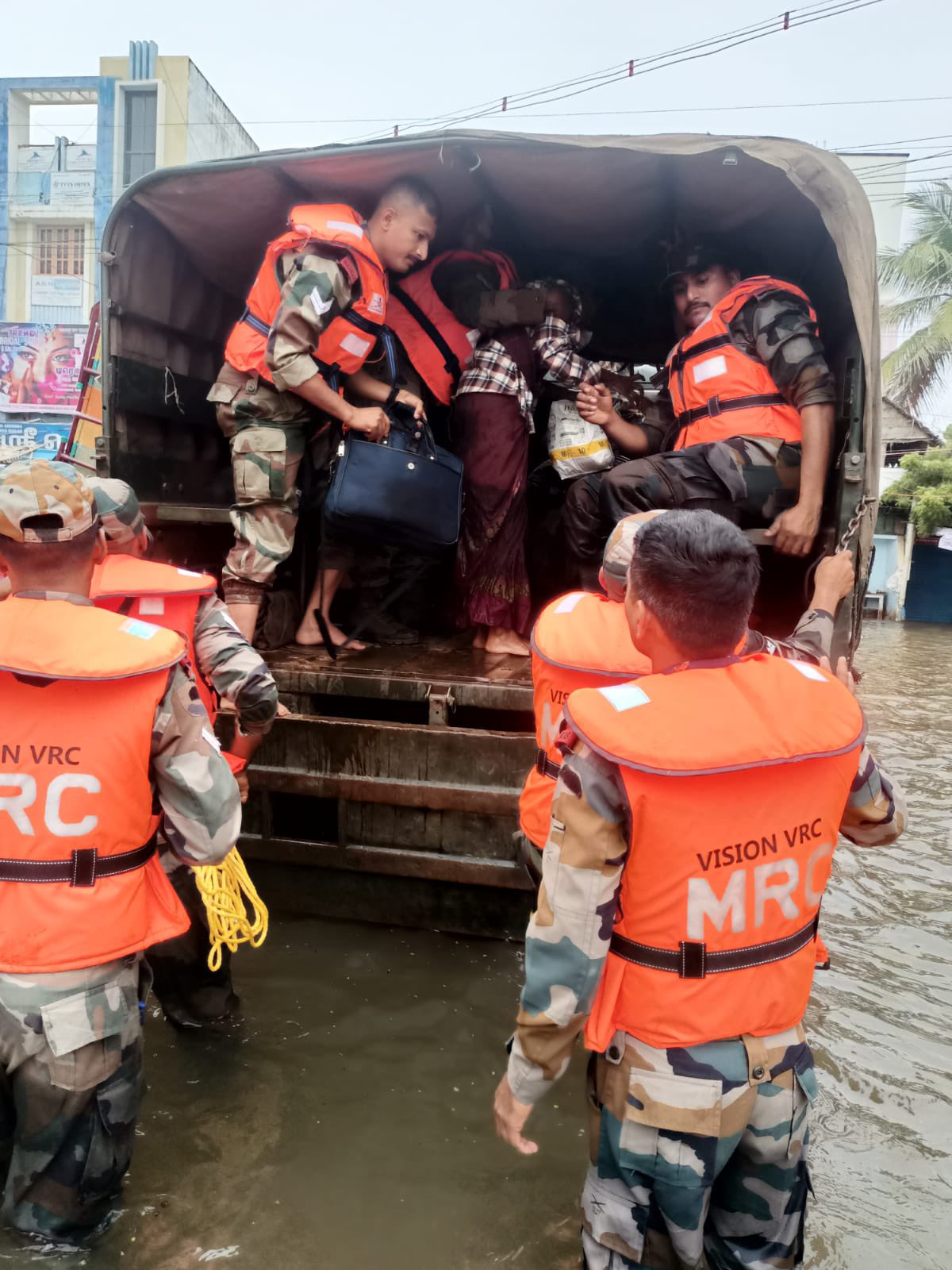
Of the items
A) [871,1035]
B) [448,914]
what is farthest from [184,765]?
[871,1035]

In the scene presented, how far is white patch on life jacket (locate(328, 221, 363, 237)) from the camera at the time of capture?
10.6 feet

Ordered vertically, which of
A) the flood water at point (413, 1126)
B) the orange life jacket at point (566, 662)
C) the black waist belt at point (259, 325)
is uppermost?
the black waist belt at point (259, 325)

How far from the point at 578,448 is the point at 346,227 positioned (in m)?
1.24

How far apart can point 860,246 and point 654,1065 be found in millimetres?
2690

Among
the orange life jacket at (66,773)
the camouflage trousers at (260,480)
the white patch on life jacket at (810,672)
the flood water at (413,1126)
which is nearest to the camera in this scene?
the white patch on life jacket at (810,672)

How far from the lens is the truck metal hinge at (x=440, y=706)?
3.01m

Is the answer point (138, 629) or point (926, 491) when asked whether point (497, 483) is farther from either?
point (926, 491)

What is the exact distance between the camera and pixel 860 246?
10.1 ft

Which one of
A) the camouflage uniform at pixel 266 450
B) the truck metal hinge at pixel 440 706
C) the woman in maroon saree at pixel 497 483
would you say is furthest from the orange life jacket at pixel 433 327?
the truck metal hinge at pixel 440 706

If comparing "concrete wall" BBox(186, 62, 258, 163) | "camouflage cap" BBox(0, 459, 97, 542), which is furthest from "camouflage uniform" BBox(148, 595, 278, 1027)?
"concrete wall" BBox(186, 62, 258, 163)

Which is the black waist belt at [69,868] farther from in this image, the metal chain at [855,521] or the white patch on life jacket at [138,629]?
the metal chain at [855,521]

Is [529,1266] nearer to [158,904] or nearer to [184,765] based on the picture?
[158,904]

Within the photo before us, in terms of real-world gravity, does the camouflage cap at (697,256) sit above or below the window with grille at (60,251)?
below

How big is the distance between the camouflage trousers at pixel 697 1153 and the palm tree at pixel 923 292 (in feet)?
78.3
